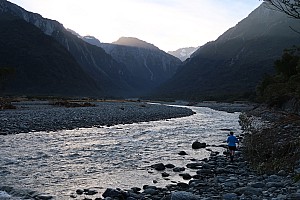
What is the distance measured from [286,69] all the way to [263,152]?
55105mm

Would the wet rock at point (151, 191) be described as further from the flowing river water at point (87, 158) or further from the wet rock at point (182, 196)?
the wet rock at point (182, 196)

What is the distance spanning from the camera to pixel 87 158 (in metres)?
19.5

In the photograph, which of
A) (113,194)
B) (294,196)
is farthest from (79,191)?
(294,196)

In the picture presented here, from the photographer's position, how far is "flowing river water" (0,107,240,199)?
46.1 feet

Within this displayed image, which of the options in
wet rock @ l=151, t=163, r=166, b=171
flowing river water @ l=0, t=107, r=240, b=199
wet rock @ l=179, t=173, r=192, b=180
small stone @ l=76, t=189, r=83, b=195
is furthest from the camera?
wet rock @ l=151, t=163, r=166, b=171

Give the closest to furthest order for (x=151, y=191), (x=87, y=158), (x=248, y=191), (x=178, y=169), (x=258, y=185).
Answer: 1. (x=248, y=191)
2. (x=258, y=185)
3. (x=151, y=191)
4. (x=178, y=169)
5. (x=87, y=158)

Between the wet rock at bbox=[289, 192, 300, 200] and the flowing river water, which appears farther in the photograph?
the flowing river water

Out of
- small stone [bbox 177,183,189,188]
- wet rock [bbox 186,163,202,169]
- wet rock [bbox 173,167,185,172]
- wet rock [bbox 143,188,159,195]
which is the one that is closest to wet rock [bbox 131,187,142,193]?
wet rock [bbox 143,188,159,195]

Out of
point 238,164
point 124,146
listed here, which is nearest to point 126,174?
point 238,164

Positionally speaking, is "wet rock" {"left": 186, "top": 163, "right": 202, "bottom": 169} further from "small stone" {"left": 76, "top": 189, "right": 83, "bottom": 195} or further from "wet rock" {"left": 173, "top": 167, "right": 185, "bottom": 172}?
"small stone" {"left": 76, "top": 189, "right": 83, "bottom": 195}

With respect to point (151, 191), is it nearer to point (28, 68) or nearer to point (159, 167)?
point (159, 167)

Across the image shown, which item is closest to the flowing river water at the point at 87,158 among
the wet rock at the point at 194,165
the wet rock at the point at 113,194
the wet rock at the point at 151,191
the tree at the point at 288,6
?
the wet rock at the point at 194,165

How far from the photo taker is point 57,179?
47.4ft

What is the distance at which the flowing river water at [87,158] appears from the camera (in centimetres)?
1404
